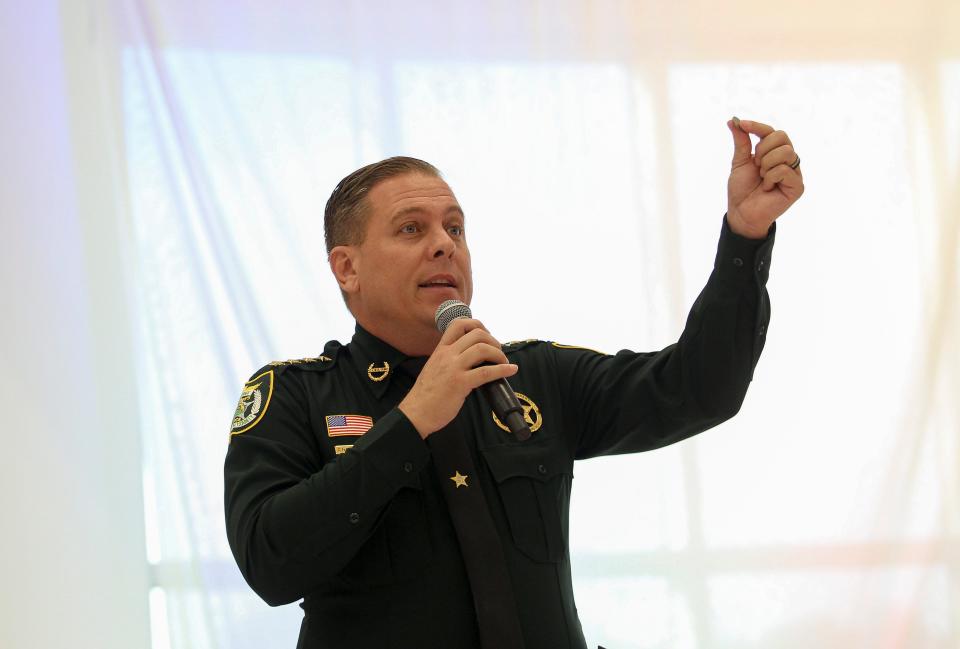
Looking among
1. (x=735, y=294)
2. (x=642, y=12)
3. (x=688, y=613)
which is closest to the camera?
(x=735, y=294)

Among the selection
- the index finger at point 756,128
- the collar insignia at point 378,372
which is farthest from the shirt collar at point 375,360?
the index finger at point 756,128

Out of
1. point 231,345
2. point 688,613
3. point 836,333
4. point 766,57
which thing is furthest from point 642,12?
point 688,613

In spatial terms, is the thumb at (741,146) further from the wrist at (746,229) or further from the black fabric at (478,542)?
the black fabric at (478,542)

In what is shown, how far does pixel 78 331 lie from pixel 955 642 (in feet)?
9.62

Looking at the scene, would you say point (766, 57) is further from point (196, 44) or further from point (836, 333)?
point (196, 44)

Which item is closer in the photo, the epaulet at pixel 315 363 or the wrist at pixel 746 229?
the wrist at pixel 746 229

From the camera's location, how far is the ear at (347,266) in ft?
5.85

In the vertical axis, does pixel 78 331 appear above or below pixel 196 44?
below

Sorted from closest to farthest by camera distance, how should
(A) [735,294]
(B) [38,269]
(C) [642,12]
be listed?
1. (A) [735,294]
2. (B) [38,269]
3. (C) [642,12]

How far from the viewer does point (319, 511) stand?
133 centimetres

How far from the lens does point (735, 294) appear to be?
1535mm

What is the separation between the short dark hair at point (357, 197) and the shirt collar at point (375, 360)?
19 cm

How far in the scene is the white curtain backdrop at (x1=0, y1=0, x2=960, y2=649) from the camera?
9.78ft

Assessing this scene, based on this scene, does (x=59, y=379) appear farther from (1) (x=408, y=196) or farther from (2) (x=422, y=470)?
(2) (x=422, y=470)
